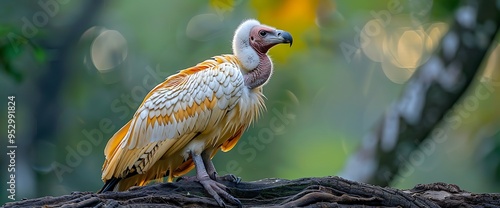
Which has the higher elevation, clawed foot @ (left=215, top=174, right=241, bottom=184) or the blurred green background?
the blurred green background

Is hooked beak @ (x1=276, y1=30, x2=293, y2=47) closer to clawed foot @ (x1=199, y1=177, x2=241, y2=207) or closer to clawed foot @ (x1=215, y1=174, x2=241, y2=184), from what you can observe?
clawed foot @ (x1=215, y1=174, x2=241, y2=184)

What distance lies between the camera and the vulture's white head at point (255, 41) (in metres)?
4.91

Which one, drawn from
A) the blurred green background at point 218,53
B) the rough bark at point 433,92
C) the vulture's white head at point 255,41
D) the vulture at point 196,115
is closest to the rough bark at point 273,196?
the vulture at point 196,115

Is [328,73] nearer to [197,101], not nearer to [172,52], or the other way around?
[172,52]

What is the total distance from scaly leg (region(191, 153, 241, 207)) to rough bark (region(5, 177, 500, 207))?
29 mm

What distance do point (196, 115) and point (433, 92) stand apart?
3724 millimetres

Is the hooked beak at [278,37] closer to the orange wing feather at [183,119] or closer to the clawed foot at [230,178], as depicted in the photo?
the orange wing feather at [183,119]

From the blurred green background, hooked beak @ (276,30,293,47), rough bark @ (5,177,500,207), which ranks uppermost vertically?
the blurred green background

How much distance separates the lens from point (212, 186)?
443cm

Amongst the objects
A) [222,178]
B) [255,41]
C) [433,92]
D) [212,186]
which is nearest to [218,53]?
[433,92]

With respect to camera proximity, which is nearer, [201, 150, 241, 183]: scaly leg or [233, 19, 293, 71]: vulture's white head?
[201, 150, 241, 183]: scaly leg

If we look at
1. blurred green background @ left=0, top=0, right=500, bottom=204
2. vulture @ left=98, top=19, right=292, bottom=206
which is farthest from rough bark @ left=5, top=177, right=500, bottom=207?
blurred green background @ left=0, top=0, right=500, bottom=204

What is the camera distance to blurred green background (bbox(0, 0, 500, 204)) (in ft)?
35.5

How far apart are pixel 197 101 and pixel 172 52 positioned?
993 centimetres
